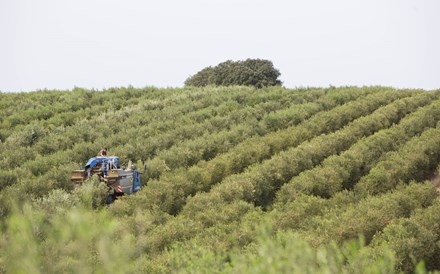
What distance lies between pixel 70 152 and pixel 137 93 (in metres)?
14.8

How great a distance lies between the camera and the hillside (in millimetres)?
4426

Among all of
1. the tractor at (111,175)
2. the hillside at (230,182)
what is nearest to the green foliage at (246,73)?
the hillside at (230,182)

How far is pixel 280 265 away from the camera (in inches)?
122

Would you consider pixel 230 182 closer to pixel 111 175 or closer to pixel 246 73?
pixel 111 175

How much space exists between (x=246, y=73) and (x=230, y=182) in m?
43.4

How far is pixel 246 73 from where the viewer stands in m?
56.9

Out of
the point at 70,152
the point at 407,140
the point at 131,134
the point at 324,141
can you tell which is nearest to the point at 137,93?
the point at 131,134

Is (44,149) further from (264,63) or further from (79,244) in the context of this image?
(264,63)

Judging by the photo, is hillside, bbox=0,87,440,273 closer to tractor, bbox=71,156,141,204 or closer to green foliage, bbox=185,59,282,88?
tractor, bbox=71,156,141,204

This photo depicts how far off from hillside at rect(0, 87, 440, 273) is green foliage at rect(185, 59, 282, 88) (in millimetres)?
24944

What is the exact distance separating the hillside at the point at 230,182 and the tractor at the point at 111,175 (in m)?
0.72

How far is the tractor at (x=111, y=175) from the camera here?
15.0 meters

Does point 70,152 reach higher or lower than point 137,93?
lower

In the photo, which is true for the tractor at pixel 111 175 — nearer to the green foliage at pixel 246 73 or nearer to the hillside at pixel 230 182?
the hillside at pixel 230 182
